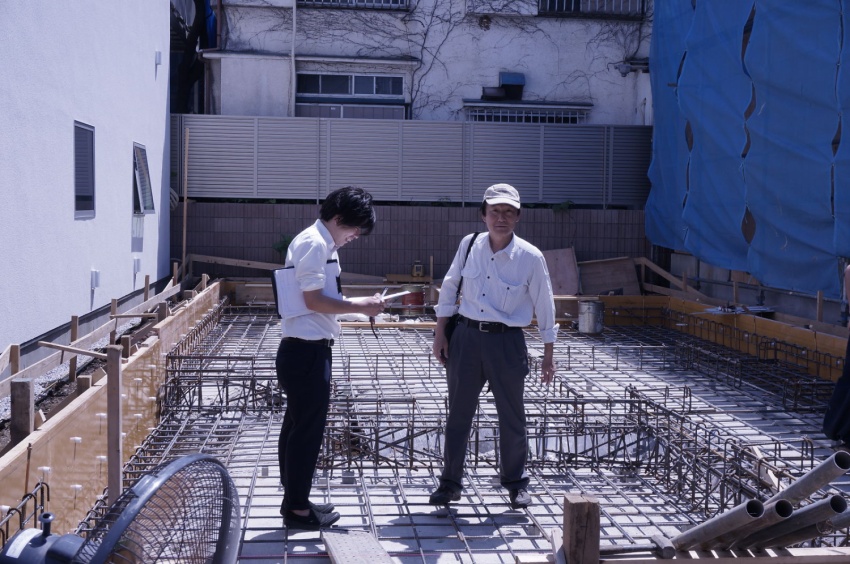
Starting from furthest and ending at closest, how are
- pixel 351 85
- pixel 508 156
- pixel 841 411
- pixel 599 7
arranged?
pixel 599 7 < pixel 351 85 < pixel 508 156 < pixel 841 411

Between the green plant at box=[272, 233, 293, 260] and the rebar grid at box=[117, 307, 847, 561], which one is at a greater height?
the green plant at box=[272, 233, 293, 260]

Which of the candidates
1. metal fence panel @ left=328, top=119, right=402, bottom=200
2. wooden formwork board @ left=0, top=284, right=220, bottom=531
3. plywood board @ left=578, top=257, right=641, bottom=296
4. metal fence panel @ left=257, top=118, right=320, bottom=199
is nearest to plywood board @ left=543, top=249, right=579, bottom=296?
plywood board @ left=578, top=257, right=641, bottom=296

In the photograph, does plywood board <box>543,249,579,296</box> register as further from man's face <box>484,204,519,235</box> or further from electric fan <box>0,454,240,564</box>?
electric fan <box>0,454,240,564</box>

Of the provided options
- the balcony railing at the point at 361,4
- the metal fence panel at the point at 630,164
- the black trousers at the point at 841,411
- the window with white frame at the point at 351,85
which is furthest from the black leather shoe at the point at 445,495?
the balcony railing at the point at 361,4

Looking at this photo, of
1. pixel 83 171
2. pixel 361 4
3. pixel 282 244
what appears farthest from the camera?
pixel 361 4

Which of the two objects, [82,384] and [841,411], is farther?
[841,411]

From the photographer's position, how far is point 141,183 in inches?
437

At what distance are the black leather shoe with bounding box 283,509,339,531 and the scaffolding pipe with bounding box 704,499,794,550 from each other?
183 cm

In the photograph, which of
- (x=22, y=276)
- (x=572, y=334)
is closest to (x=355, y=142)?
(x=572, y=334)

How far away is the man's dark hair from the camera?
156 inches

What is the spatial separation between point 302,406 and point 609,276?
34.0 feet

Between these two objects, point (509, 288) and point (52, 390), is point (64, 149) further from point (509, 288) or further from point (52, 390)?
point (509, 288)

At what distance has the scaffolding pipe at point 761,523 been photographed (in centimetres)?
253

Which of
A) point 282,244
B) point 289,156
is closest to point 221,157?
point 289,156
